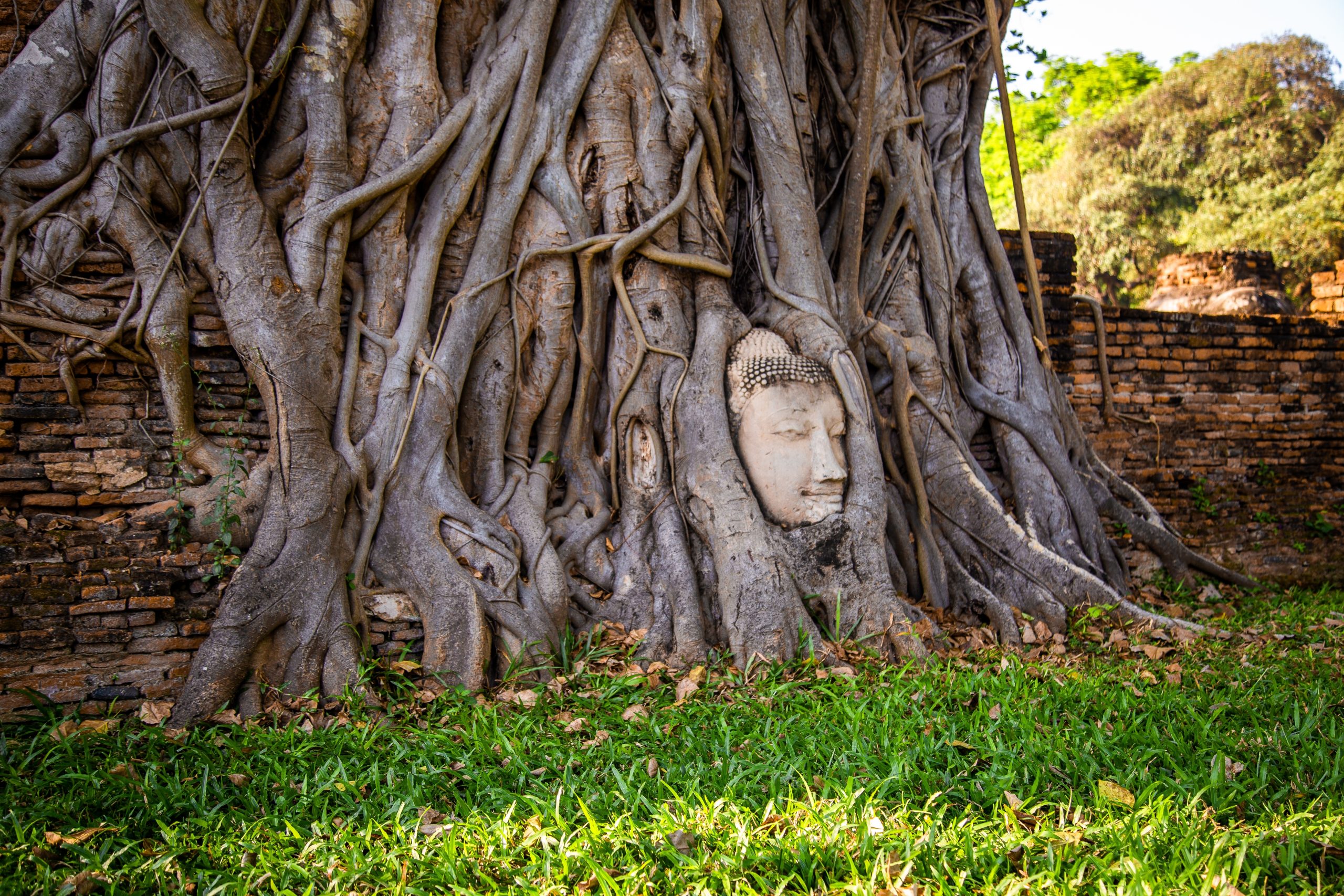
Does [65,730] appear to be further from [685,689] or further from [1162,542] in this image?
[1162,542]

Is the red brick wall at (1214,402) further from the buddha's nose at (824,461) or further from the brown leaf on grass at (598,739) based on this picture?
the brown leaf on grass at (598,739)

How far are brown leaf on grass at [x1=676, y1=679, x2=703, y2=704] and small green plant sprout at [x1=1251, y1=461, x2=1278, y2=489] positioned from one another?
5.07 meters

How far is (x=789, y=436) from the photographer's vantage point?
3846 mm

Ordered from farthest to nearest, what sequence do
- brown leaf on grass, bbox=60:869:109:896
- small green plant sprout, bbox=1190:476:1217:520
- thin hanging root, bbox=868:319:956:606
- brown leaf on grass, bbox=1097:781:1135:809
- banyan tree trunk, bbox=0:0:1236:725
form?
small green plant sprout, bbox=1190:476:1217:520 < thin hanging root, bbox=868:319:956:606 < banyan tree trunk, bbox=0:0:1236:725 < brown leaf on grass, bbox=1097:781:1135:809 < brown leaf on grass, bbox=60:869:109:896

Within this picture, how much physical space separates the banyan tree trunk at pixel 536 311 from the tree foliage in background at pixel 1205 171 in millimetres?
11756

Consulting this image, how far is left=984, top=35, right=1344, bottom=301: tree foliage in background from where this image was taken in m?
13.9

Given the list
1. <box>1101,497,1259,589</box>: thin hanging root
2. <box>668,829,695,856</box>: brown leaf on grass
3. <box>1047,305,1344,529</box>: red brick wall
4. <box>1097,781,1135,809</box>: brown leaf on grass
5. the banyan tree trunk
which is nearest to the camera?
<box>668,829,695,856</box>: brown leaf on grass

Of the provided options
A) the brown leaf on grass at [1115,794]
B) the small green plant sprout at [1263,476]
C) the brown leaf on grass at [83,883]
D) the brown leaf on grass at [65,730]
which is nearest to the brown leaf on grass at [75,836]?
the brown leaf on grass at [83,883]

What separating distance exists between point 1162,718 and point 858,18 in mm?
3810

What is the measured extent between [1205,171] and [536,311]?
1601cm

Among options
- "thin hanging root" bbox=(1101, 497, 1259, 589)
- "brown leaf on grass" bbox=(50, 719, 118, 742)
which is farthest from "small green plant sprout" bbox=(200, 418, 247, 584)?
"thin hanging root" bbox=(1101, 497, 1259, 589)

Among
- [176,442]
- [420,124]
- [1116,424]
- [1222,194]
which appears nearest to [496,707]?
[176,442]

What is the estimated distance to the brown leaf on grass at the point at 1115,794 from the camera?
6.97 feet

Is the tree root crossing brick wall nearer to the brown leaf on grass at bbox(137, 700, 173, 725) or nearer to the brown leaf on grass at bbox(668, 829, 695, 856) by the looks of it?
the brown leaf on grass at bbox(137, 700, 173, 725)
